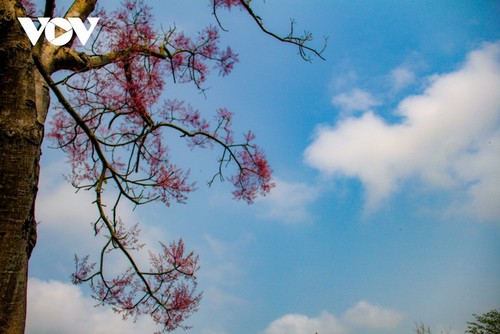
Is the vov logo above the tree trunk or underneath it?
above

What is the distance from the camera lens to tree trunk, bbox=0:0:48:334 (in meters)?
2.78

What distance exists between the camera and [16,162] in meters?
2.97

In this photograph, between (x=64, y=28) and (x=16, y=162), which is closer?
(x=16, y=162)

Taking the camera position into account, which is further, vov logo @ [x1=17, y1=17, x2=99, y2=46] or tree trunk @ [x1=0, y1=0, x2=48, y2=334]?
vov logo @ [x1=17, y1=17, x2=99, y2=46]

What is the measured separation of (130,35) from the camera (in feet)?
16.1

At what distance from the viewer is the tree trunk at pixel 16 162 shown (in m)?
2.78

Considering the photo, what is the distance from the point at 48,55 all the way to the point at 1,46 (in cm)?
103

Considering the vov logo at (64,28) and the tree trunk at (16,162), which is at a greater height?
the vov logo at (64,28)

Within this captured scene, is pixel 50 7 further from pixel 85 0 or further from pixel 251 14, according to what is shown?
pixel 251 14

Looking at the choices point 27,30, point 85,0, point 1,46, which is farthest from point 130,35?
point 1,46

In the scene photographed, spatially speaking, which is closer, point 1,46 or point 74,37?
point 1,46

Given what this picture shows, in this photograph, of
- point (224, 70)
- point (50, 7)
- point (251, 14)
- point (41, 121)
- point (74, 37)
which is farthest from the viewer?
point (224, 70)

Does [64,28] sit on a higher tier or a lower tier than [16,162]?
higher

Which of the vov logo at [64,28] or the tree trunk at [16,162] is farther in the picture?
the vov logo at [64,28]
